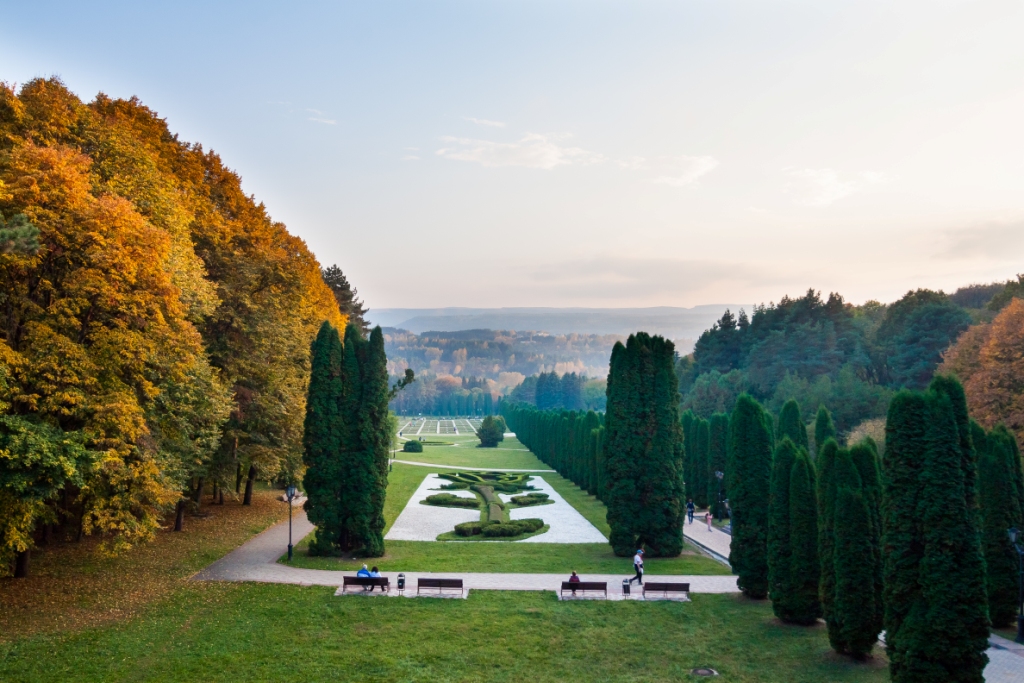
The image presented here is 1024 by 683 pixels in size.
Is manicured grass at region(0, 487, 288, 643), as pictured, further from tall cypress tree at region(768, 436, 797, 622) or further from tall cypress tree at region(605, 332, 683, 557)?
tall cypress tree at region(768, 436, 797, 622)

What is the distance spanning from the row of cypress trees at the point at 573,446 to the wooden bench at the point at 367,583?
19426mm

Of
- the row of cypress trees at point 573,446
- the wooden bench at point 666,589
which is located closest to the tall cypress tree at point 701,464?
the row of cypress trees at point 573,446

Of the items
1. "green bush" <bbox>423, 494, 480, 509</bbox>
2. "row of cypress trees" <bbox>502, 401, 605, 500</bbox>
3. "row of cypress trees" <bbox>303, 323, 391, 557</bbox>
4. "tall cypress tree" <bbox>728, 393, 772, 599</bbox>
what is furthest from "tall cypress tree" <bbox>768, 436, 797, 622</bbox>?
"green bush" <bbox>423, 494, 480, 509</bbox>

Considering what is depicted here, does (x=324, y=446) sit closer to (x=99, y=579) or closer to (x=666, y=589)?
(x=99, y=579)

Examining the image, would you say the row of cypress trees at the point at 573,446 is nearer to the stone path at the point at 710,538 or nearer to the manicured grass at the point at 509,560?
the stone path at the point at 710,538

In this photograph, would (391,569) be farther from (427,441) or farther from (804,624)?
(427,441)

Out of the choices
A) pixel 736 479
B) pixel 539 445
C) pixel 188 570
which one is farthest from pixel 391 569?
pixel 539 445

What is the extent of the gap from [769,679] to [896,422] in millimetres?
5910

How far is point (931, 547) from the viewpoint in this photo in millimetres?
12867

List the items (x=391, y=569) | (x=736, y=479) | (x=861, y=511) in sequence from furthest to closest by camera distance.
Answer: (x=391, y=569) → (x=736, y=479) → (x=861, y=511)

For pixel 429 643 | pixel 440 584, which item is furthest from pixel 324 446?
pixel 429 643

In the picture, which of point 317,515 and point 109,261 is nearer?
point 109,261

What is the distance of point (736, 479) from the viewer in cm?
2159

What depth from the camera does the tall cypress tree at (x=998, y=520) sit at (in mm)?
19172
